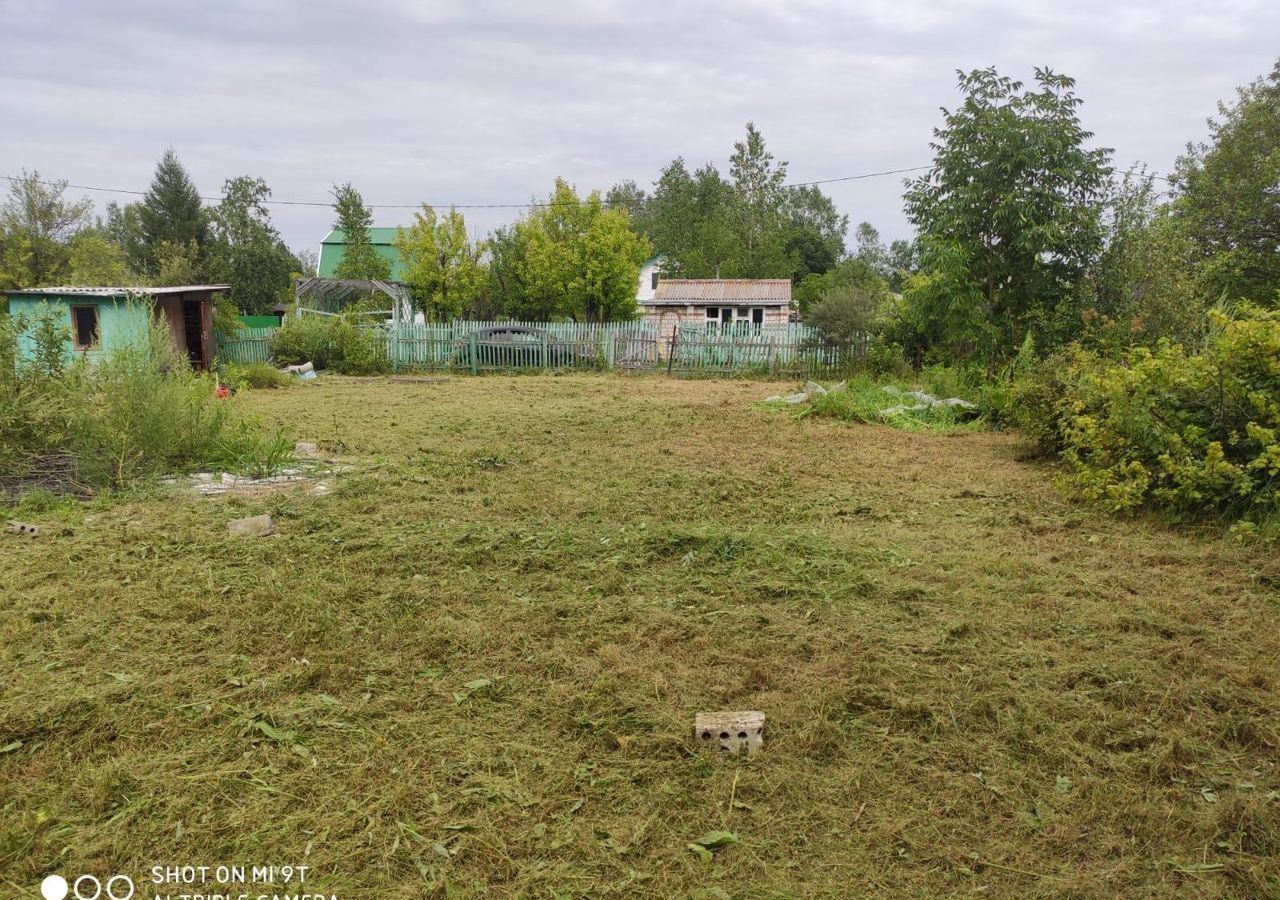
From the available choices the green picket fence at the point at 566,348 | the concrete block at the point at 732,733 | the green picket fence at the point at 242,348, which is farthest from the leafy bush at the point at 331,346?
the concrete block at the point at 732,733

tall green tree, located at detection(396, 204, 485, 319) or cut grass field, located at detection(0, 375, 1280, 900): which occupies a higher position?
tall green tree, located at detection(396, 204, 485, 319)

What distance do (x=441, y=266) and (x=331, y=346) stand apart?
6.11 metres

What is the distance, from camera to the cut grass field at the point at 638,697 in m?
2.25

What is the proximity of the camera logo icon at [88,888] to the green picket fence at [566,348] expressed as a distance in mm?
17195

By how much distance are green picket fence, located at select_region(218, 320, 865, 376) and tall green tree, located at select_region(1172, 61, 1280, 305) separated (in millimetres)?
10873

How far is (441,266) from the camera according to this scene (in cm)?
2420

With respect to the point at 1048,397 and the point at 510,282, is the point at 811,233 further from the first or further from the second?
the point at 1048,397

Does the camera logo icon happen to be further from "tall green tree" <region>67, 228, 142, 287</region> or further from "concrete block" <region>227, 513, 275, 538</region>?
"tall green tree" <region>67, 228, 142, 287</region>

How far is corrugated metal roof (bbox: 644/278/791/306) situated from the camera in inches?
1144

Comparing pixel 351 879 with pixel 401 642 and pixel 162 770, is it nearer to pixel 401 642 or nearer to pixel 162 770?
pixel 162 770

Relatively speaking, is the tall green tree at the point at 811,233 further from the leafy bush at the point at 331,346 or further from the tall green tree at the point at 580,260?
the leafy bush at the point at 331,346

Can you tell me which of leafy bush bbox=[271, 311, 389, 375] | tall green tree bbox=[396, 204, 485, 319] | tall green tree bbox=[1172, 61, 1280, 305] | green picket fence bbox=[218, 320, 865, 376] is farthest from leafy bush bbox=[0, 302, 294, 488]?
tall green tree bbox=[1172, 61, 1280, 305]

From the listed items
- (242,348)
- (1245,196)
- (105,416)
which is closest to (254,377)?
(242,348)

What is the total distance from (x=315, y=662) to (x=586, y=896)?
179 cm
